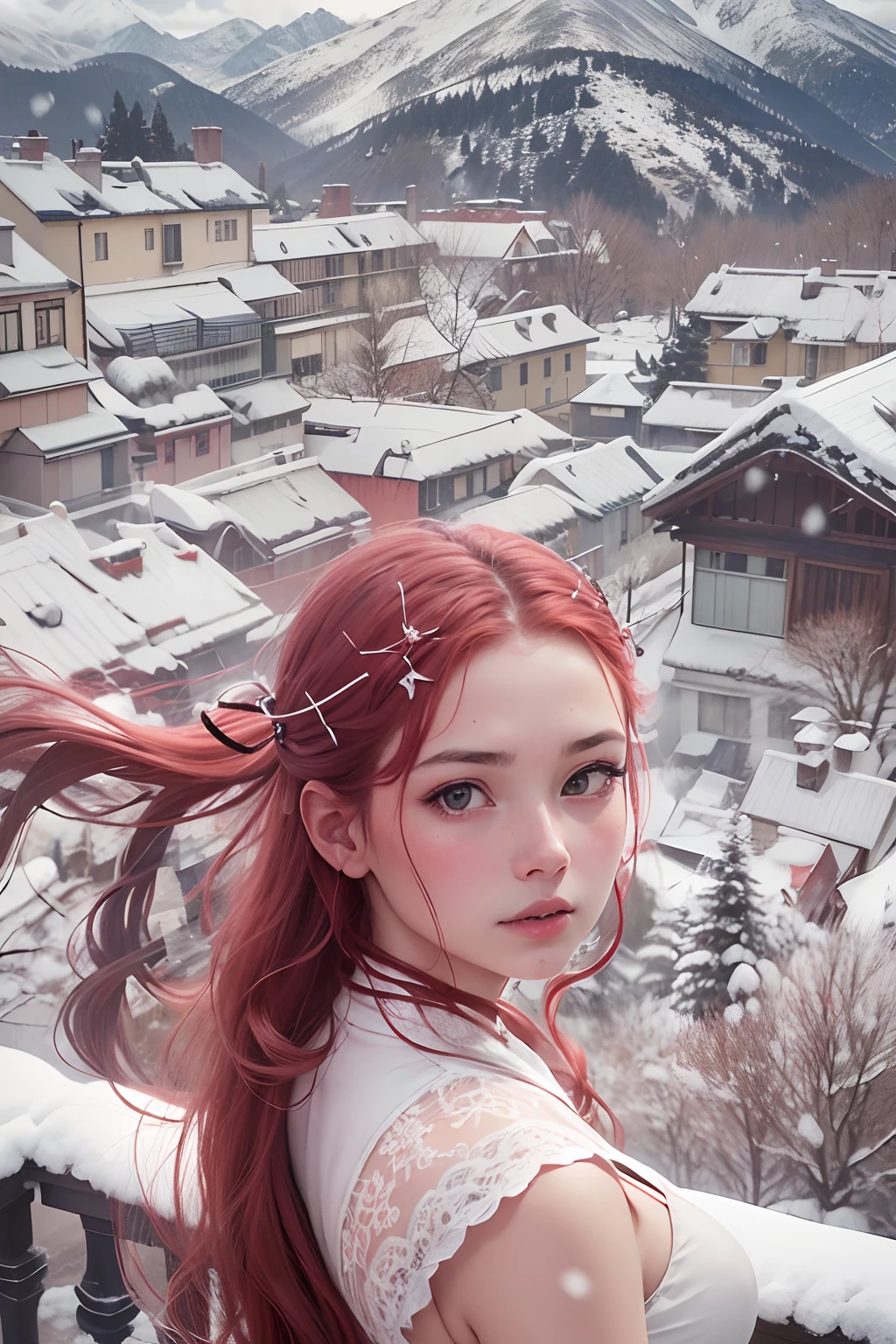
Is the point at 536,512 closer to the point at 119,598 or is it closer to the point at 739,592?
the point at 739,592

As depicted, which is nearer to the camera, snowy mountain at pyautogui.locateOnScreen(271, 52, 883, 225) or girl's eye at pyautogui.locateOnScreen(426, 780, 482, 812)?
girl's eye at pyautogui.locateOnScreen(426, 780, 482, 812)

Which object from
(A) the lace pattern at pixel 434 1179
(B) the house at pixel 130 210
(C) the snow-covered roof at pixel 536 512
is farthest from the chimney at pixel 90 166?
(A) the lace pattern at pixel 434 1179

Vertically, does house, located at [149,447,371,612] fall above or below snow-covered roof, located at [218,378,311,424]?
below

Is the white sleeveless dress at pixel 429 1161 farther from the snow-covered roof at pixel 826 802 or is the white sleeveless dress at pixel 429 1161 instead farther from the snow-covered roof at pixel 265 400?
the snow-covered roof at pixel 265 400

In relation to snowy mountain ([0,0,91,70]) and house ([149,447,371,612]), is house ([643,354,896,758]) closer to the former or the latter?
house ([149,447,371,612])

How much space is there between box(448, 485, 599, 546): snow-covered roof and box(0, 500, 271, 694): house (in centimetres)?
50

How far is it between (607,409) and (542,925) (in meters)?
1.88

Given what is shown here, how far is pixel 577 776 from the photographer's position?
0.68 m

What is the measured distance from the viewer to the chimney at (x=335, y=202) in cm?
250

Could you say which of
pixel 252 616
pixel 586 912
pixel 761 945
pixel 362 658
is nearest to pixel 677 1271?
pixel 586 912

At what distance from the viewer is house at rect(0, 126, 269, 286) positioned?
2.39 meters

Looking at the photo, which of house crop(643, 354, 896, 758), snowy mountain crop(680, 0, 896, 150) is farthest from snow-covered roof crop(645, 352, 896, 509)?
snowy mountain crop(680, 0, 896, 150)

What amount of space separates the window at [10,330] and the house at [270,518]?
0.37 meters

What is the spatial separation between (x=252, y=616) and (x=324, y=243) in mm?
736
